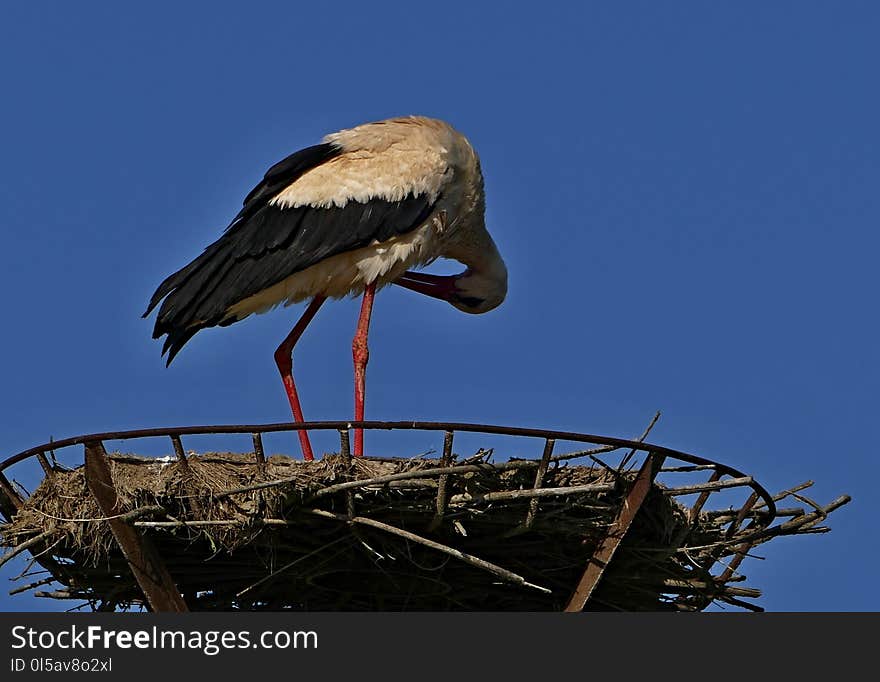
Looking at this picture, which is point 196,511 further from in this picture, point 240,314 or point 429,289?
point 429,289

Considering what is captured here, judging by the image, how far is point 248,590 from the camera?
30.4 ft

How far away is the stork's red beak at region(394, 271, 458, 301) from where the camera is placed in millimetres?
12797

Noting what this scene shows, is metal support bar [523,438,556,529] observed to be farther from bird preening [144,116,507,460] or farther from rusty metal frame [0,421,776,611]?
bird preening [144,116,507,460]

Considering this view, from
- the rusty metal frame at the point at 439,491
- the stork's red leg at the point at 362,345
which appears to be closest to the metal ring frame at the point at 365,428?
the rusty metal frame at the point at 439,491

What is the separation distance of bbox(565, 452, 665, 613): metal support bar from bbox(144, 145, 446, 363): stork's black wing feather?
2.76m

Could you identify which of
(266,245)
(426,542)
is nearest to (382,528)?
(426,542)

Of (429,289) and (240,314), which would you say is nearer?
(240,314)

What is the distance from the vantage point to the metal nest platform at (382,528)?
28.0 ft

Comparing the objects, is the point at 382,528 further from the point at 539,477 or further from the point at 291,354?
the point at 291,354

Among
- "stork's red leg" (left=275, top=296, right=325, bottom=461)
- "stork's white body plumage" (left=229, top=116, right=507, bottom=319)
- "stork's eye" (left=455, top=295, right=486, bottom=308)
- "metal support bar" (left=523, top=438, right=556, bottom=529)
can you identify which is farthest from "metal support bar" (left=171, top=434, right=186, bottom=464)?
"stork's eye" (left=455, top=295, right=486, bottom=308)

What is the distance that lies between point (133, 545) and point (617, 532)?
2.52m

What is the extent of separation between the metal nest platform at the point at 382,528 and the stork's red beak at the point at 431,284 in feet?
10.4
